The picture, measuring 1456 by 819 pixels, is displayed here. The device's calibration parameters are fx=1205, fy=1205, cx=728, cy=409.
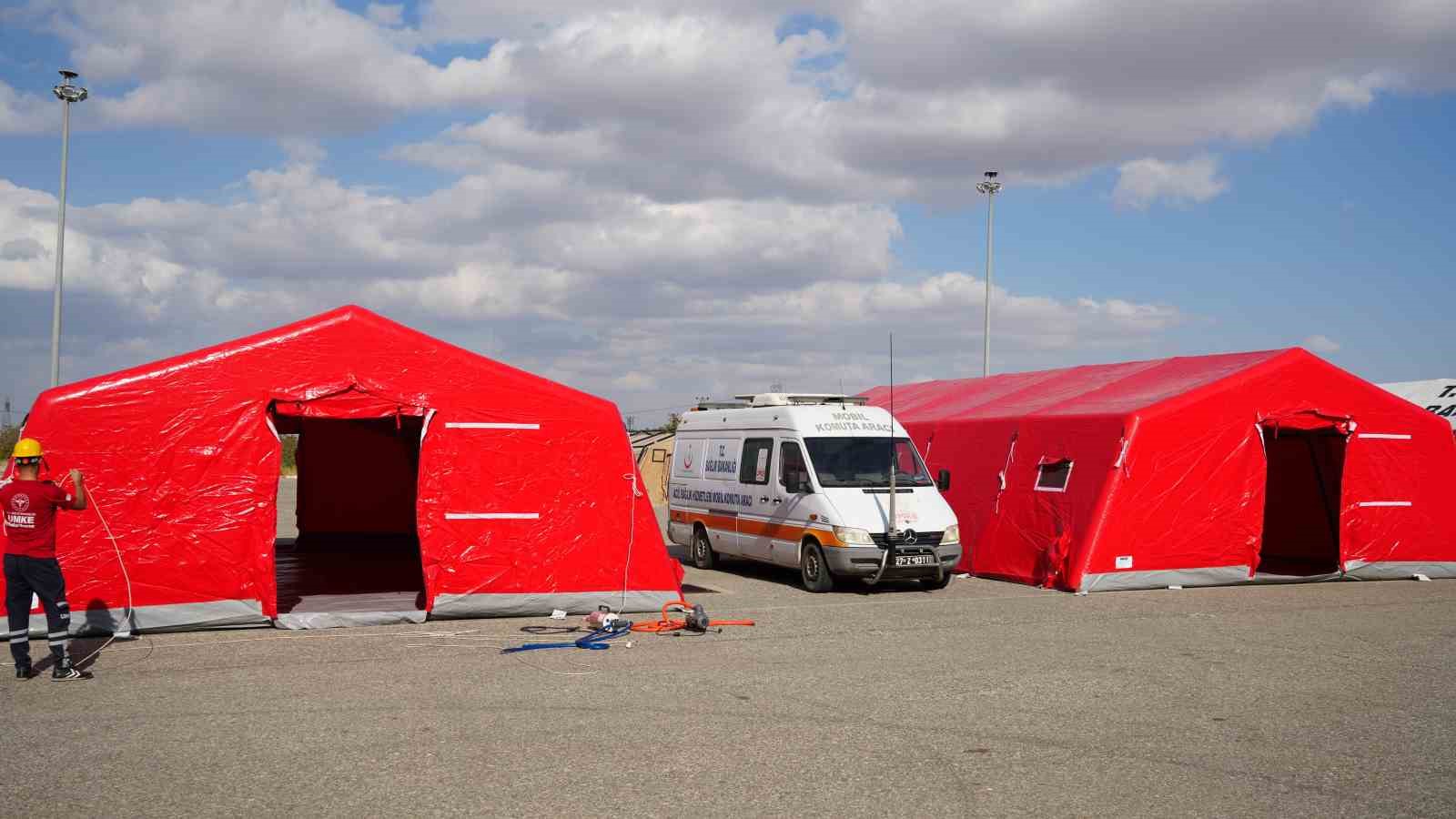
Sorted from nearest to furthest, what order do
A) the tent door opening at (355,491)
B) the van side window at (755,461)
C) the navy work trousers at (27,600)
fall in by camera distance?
the navy work trousers at (27,600), the van side window at (755,461), the tent door opening at (355,491)

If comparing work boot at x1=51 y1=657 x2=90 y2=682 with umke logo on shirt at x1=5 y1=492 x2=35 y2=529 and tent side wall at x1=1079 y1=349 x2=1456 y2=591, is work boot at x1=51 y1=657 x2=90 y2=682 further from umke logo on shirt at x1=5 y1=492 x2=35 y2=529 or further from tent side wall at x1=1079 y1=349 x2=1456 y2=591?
tent side wall at x1=1079 y1=349 x2=1456 y2=591

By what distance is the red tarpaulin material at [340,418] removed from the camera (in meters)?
11.8

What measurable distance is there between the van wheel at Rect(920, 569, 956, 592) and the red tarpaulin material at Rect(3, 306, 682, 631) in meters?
3.92

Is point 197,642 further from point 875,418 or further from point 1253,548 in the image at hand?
point 1253,548

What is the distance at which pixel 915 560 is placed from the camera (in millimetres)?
15242

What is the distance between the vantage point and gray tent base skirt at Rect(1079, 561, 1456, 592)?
15.9 m

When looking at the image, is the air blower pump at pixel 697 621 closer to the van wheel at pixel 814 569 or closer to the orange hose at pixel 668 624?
the orange hose at pixel 668 624

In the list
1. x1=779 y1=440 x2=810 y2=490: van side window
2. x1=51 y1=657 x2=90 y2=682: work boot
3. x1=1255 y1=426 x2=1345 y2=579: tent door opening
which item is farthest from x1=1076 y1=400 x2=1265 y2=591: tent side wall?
x1=51 y1=657 x2=90 y2=682: work boot

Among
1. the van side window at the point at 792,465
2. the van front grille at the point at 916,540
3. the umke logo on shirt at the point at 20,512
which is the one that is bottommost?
the van front grille at the point at 916,540

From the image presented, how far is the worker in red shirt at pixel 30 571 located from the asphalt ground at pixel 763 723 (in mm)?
271

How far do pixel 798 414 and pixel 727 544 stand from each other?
9.07 ft

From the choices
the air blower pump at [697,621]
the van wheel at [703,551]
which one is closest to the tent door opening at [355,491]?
the van wheel at [703,551]

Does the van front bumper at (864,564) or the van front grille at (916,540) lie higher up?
the van front grille at (916,540)

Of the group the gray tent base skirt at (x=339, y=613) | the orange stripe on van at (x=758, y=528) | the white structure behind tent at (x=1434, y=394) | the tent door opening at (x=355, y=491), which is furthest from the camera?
the white structure behind tent at (x=1434, y=394)
